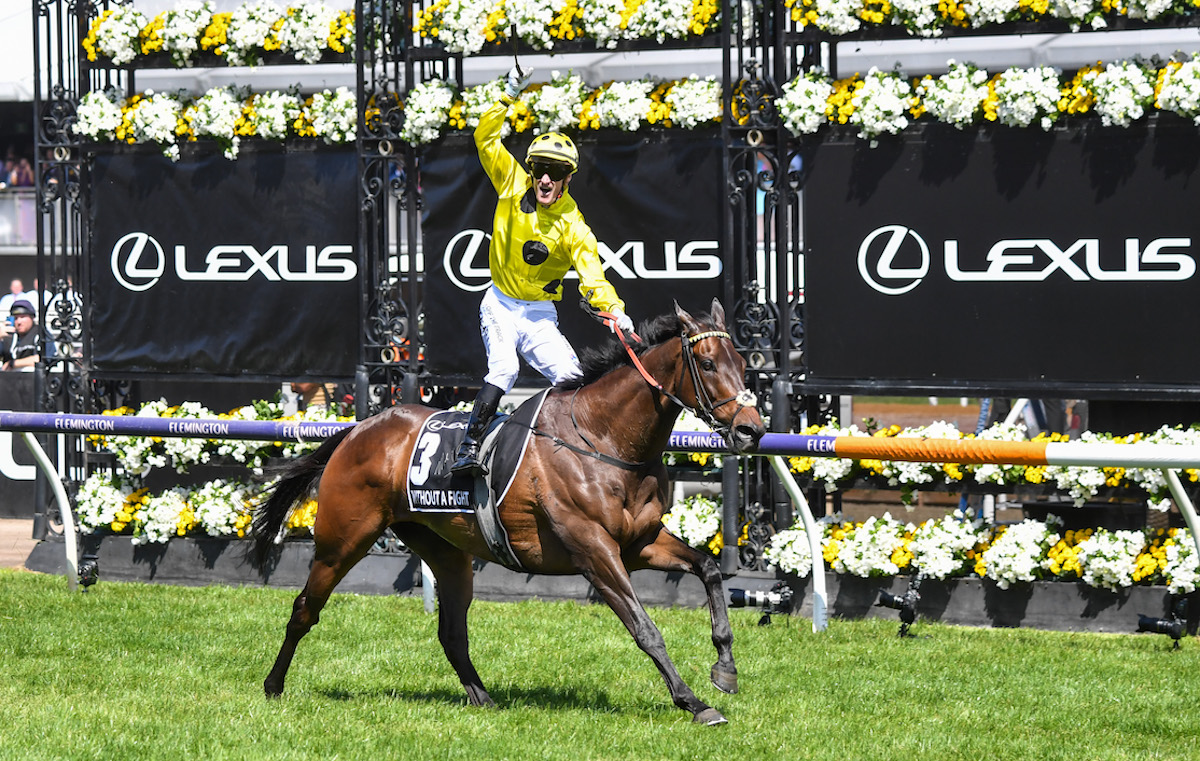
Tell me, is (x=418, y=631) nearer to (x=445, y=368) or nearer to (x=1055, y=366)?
(x=445, y=368)

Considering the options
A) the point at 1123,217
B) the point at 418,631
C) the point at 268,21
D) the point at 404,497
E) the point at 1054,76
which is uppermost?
the point at 268,21

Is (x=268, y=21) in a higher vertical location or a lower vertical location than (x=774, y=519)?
higher

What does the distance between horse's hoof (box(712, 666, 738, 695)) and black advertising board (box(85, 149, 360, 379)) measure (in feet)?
15.5

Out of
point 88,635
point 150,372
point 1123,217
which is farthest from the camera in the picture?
point 150,372

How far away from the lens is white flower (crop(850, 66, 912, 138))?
8617 millimetres

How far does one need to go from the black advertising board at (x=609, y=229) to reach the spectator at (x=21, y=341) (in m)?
4.84

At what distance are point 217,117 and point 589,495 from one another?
5316mm

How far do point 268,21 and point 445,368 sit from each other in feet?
8.65

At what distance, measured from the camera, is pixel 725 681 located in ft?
19.3

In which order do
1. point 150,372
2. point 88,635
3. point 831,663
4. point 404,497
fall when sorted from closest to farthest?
1. point 404,497
2. point 831,663
3. point 88,635
4. point 150,372

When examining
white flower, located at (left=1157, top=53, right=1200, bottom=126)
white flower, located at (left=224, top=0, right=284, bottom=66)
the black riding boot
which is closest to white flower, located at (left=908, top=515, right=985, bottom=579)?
white flower, located at (left=1157, top=53, right=1200, bottom=126)

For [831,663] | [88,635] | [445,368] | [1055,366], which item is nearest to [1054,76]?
[1055,366]

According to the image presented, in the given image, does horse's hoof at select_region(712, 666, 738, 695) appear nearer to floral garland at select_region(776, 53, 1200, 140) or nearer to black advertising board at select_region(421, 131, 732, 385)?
black advertising board at select_region(421, 131, 732, 385)

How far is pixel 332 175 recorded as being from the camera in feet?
32.9
